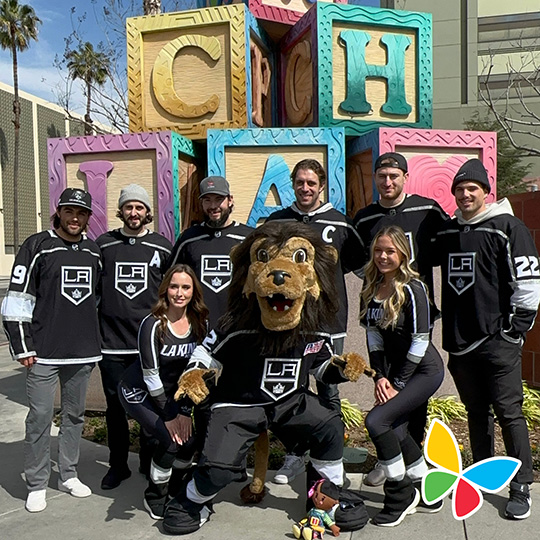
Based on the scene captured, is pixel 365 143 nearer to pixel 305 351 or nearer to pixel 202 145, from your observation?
pixel 202 145

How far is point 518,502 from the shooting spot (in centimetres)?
309

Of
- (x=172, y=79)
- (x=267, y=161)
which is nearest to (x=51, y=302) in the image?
(x=267, y=161)

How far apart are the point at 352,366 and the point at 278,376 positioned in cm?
39

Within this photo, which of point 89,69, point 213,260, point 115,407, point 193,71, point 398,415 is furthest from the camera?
point 89,69

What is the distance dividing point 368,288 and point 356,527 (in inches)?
50.3

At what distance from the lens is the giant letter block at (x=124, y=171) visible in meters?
4.98

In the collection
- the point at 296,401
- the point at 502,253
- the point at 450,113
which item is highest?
the point at 450,113

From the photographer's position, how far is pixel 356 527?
117 inches

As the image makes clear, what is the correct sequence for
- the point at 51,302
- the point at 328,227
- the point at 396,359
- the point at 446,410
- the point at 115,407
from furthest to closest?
the point at 446,410, the point at 115,407, the point at 328,227, the point at 51,302, the point at 396,359

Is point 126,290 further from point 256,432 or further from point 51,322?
point 256,432

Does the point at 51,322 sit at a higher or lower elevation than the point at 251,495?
higher

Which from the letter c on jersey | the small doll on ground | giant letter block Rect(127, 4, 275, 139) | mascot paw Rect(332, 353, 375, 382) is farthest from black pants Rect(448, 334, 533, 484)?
the letter c on jersey

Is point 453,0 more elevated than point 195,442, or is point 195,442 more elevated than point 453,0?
point 453,0

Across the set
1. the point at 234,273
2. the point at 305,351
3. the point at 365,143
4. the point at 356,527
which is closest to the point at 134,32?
the point at 365,143
